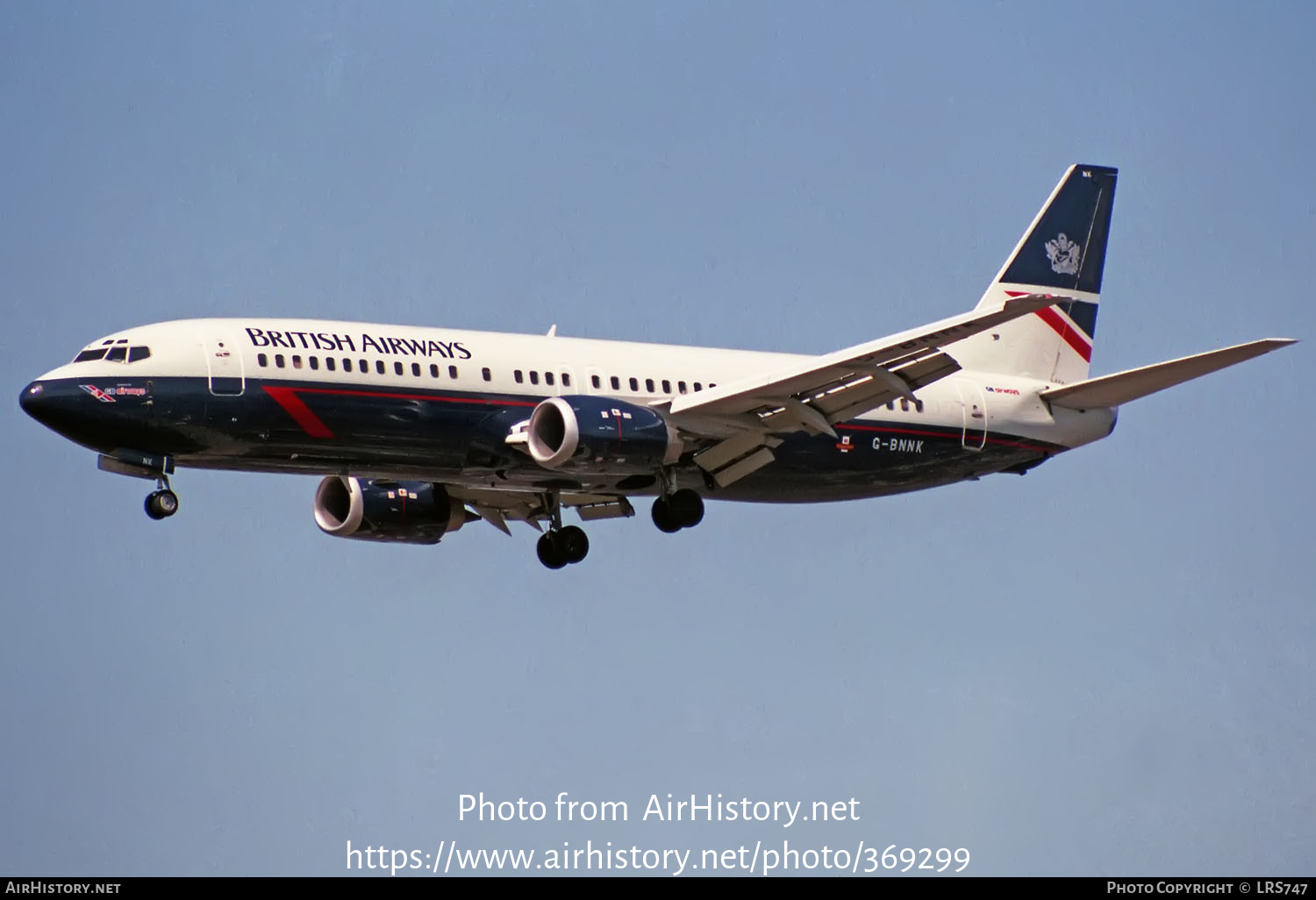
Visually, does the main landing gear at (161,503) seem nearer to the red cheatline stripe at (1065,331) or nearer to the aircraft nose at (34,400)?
the aircraft nose at (34,400)

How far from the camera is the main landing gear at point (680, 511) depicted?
48.5 metres

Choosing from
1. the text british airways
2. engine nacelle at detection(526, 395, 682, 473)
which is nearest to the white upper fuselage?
the text british airways

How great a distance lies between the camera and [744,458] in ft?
161

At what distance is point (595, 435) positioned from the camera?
148 feet

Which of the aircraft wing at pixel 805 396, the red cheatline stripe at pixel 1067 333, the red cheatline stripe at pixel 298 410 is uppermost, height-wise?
the red cheatline stripe at pixel 1067 333

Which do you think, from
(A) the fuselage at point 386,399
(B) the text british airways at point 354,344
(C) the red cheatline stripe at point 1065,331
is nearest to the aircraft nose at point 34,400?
(A) the fuselage at point 386,399

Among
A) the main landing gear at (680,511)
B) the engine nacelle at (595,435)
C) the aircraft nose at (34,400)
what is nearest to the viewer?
the aircraft nose at (34,400)

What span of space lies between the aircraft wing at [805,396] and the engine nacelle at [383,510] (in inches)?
293

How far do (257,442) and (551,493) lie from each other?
9511 millimetres

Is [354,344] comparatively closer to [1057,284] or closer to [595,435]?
[595,435]

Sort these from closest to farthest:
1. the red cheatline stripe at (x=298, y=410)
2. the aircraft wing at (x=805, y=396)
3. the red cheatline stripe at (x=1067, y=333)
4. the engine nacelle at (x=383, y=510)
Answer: the red cheatline stripe at (x=298, y=410) < the aircraft wing at (x=805, y=396) < the engine nacelle at (x=383, y=510) < the red cheatline stripe at (x=1067, y=333)

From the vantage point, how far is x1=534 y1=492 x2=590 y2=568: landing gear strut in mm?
52469
